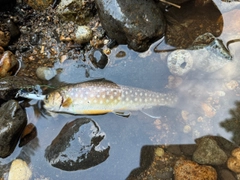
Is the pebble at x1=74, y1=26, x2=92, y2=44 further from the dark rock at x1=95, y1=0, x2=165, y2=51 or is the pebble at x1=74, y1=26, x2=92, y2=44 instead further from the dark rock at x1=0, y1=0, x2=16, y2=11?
the dark rock at x1=0, y1=0, x2=16, y2=11

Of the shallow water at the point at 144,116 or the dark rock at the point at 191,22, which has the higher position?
the dark rock at the point at 191,22

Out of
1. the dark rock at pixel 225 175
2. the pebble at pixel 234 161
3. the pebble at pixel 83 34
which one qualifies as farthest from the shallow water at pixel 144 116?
the dark rock at pixel 225 175

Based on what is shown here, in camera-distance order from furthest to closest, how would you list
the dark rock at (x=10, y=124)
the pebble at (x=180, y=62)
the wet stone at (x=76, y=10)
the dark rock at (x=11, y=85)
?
1. the wet stone at (x=76, y=10)
2. the pebble at (x=180, y=62)
3. the dark rock at (x=11, y=85)
4. the dark rock at (x=10, y=124)

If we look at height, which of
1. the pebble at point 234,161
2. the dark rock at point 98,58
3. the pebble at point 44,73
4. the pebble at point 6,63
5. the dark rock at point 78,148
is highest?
the pebble at point 6,63

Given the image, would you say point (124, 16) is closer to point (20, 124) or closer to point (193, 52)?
point (193, 52)

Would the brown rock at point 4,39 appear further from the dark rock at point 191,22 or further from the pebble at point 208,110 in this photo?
the pebble at point 208,110

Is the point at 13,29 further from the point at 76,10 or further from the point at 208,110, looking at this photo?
the point at 208,110

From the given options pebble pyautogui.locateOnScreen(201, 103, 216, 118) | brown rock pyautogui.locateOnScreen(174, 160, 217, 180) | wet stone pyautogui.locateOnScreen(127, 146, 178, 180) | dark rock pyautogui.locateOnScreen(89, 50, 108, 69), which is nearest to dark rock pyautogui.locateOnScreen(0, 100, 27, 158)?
dark rock pyautogui.locateOnScreen(89, 50, 108, 69)

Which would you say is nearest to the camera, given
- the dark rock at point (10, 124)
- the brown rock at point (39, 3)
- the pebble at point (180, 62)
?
the dark rock at point (10, 124)
